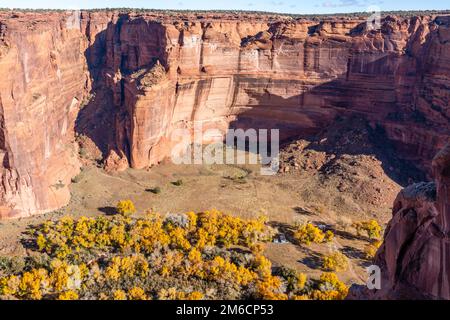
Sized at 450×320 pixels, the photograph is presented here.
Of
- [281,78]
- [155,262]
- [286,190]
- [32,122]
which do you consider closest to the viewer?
[155,262]

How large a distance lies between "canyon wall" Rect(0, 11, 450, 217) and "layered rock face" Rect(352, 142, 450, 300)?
26902 mm

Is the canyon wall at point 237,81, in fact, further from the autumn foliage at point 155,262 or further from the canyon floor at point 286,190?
the autumn foliage at point 155,262

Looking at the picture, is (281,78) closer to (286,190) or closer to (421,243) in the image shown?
(286,190)

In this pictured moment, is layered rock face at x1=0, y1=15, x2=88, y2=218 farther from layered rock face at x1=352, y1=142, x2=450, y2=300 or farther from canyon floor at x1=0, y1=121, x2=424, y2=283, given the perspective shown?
layered rock face at x1=352, y1=142, x2=450, y2=300

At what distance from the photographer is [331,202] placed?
35906mm

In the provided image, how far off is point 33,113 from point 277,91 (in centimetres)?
2437

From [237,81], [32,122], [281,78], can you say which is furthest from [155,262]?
[281,78]

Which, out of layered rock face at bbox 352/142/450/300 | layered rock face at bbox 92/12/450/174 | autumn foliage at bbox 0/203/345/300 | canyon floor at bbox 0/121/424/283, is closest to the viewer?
layered rock face at bbox 352/142/450/300

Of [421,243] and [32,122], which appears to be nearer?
[421,243]

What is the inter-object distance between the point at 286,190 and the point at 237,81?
13.1m

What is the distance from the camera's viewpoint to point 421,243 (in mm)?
12055

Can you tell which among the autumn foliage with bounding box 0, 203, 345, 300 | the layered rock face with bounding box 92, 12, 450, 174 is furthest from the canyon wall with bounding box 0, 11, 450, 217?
the autumn foliage with bounding box 0, 203, 345, 300

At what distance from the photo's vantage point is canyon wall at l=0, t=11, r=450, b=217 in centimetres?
3784
